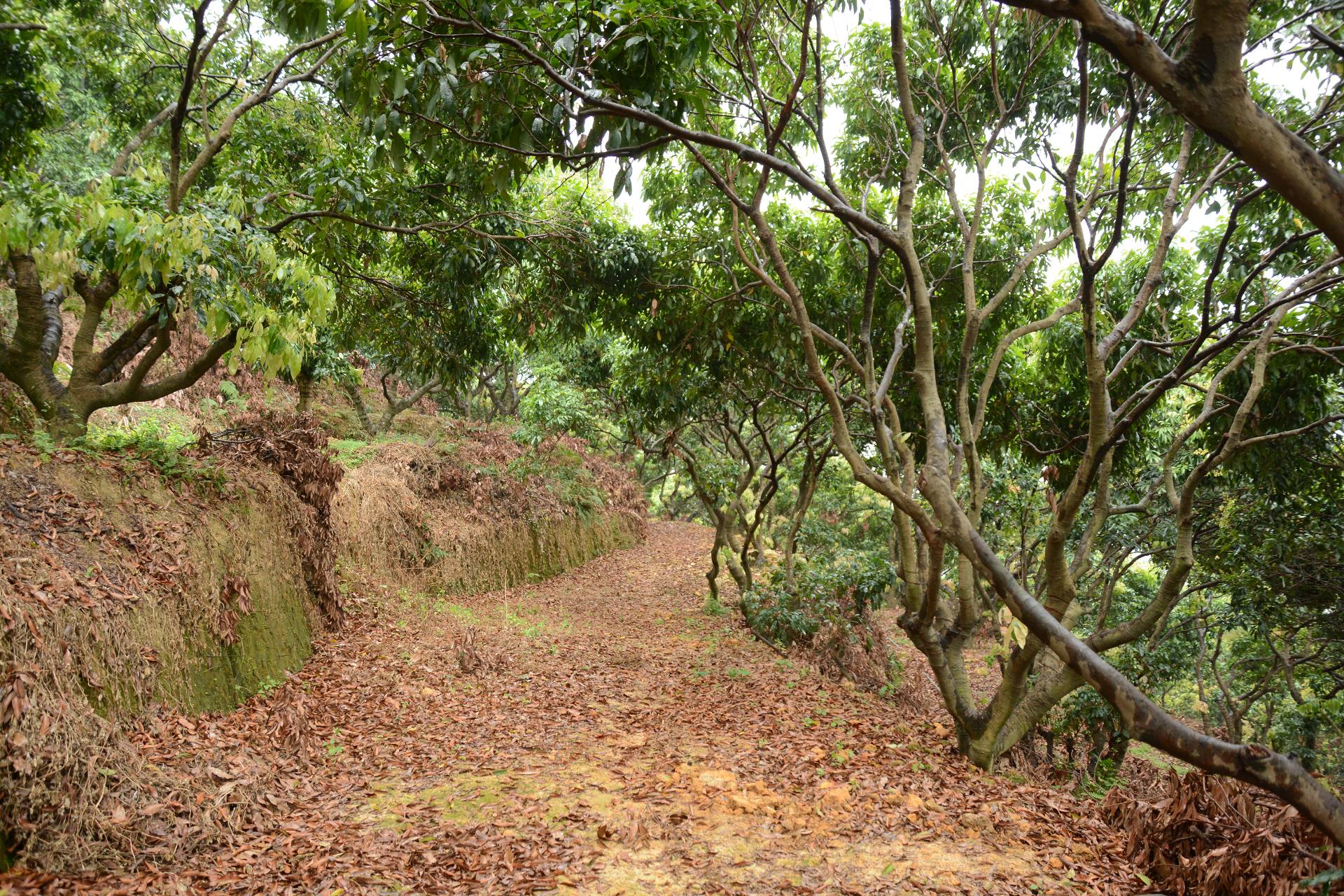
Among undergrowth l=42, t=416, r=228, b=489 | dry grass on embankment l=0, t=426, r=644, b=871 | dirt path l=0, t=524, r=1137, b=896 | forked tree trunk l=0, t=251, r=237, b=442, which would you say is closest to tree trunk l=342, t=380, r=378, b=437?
dry grass on embankment l=0, t=426, r=644, b=871

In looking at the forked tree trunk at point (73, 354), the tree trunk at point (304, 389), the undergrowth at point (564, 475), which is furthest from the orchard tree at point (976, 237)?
the tree trunk at point (304, 389)

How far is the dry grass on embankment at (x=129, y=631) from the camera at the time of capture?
133 inches

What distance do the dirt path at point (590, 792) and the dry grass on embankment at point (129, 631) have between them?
171mm

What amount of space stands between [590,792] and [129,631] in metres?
2.97

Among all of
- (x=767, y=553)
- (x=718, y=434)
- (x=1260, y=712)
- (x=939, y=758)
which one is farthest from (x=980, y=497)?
(x=1260, y=712)

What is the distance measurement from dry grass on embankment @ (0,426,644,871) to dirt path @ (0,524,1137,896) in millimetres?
171

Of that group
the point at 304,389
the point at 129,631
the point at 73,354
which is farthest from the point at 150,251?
the point at 304,389

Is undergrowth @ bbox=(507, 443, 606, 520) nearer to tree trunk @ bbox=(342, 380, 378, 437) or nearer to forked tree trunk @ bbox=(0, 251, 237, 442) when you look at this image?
tree trunk @ bbox=(342, 380, 378, 437)

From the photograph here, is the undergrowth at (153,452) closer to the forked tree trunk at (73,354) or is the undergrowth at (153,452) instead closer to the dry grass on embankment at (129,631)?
the dry grass on embankment at (129,631)

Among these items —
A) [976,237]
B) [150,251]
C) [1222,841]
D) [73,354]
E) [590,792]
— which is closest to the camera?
[1222,841]

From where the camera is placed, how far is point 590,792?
16.0 ft

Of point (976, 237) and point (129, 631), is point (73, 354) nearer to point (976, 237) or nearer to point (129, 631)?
point (129, 631)

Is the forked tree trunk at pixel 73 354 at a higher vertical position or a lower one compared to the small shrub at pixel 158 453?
higher

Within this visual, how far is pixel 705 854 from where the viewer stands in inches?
161
